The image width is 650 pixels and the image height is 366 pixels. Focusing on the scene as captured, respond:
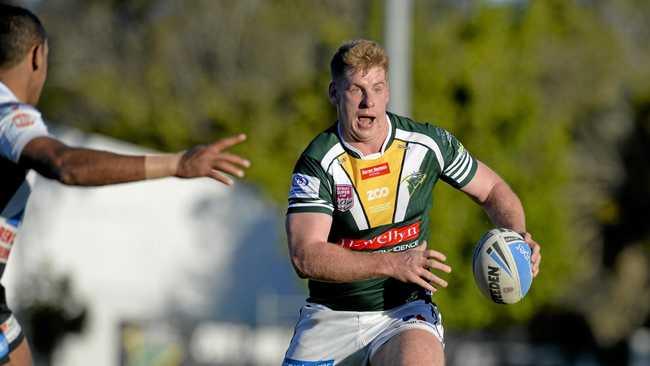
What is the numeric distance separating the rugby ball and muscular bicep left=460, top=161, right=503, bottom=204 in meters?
0.57

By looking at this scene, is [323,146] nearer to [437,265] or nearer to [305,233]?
[305,233]

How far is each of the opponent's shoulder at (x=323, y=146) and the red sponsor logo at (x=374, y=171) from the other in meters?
0.21

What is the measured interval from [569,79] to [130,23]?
693 inches

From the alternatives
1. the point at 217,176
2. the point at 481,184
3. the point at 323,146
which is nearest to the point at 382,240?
the point at 323,146

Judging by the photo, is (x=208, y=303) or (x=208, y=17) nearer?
(x=208, y=303)

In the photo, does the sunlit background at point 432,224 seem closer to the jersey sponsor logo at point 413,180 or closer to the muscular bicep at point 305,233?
the jersey sponsor logo at point 413,180

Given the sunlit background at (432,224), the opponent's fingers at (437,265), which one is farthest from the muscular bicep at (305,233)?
the sunlit background at (432,224)

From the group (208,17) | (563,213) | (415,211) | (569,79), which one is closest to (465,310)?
(563,213)

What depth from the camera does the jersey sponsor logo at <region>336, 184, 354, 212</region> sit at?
725 centimetres

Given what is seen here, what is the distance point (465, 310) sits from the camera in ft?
84.9

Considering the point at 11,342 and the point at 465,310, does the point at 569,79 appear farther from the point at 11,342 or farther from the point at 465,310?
the point at 11,342

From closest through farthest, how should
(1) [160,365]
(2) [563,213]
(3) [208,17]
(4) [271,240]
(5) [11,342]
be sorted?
(5) [11,342]
(1) [160,365]
(2) [563,213]
(4) [271,240]
(3) [208,17]

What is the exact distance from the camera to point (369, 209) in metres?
7.32

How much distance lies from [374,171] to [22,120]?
217 centimetres
